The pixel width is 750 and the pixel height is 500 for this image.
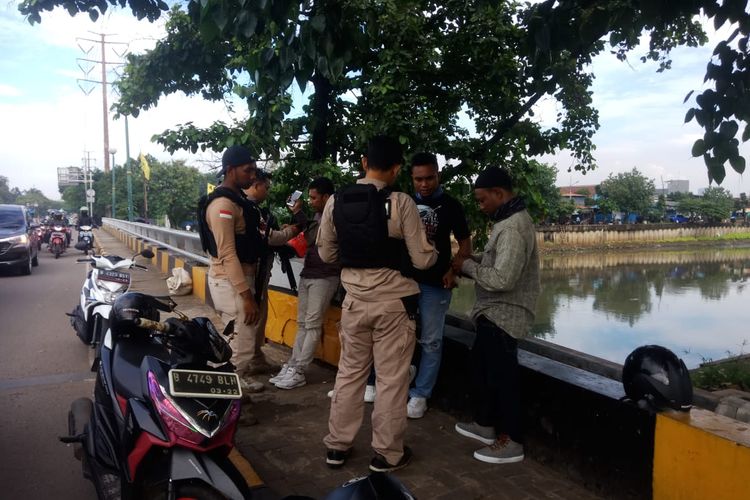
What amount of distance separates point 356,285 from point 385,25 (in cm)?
331

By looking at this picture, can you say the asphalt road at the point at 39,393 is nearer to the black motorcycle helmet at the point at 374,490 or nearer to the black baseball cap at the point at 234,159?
the black baseball cap at the point at 234,159

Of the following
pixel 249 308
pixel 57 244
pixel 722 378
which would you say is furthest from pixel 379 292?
pixel 57 244

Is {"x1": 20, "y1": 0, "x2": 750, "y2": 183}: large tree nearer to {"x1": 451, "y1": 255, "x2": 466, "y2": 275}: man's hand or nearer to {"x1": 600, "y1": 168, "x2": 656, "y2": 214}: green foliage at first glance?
{"x1": 451, "y1": 255, "x2": 466, "y2": 275}: man's hand

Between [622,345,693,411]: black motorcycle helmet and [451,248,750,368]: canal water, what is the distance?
1913 mm

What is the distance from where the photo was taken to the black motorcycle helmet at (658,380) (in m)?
2.62

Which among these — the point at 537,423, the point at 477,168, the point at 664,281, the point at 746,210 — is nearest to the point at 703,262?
the point at 664,281

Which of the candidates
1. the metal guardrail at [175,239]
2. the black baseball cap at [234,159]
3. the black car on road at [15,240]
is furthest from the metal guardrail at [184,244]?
the black car on road at [15,240]

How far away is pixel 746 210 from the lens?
53.8 meters

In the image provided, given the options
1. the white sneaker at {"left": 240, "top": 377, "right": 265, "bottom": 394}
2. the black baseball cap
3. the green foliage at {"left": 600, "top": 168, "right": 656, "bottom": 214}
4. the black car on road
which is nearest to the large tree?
the black baseball cap

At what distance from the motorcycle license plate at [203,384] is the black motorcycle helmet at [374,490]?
1.08 m

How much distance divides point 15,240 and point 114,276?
877cm

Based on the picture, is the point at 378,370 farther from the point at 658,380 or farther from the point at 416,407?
the point at 658,380

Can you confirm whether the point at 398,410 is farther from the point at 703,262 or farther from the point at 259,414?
the point at 703,262

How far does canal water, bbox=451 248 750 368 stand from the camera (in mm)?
15570
